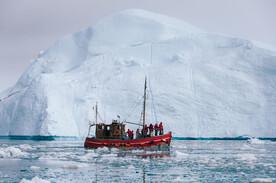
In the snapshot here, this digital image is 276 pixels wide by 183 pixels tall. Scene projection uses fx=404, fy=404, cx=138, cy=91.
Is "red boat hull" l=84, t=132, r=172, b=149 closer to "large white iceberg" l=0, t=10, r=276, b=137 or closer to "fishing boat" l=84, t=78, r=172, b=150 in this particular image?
"fishing boat" l=84, t=78, r=172, b=150

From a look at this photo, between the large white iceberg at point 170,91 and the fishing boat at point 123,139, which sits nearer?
the fishing boat at point 123,139

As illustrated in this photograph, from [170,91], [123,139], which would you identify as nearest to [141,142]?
[123,139]

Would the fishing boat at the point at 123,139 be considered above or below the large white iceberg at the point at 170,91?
below

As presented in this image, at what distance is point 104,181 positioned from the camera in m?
10.2

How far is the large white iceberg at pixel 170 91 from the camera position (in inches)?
1414

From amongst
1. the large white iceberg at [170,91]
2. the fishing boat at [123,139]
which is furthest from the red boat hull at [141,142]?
the large white iceberg at [170,91]

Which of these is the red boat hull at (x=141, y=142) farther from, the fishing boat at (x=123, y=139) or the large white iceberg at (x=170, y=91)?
the large white iceberg at (x=170, y=91)

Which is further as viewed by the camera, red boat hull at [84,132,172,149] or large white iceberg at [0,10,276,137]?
large white iceberg at [0,10,276,137]

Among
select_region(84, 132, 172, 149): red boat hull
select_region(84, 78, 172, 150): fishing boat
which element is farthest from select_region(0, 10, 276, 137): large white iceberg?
select_region(84, 132, 172, 149): red boat hull

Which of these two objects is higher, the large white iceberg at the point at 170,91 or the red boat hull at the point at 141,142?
the large white iceberg at the point at 170,91

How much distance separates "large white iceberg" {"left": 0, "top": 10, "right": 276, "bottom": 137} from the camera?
118 ft

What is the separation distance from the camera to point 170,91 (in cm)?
3750

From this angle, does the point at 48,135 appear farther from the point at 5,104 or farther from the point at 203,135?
the point at 203,135

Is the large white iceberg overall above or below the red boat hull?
above
